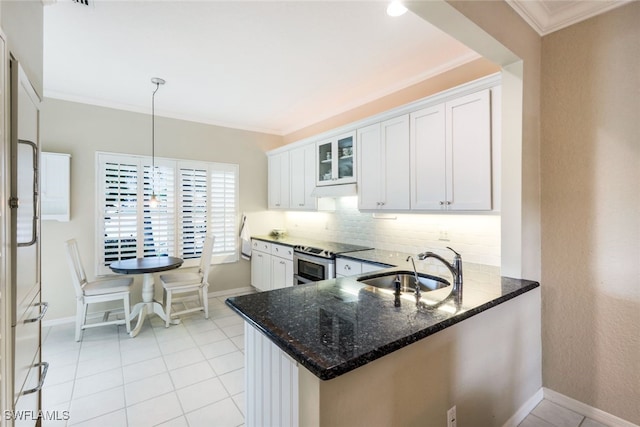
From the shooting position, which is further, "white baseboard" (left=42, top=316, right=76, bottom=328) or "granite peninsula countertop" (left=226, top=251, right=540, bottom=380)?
"white baseboard" (left=42, top=316, right=76, bottom=328)

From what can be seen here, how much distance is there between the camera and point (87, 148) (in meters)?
3.63

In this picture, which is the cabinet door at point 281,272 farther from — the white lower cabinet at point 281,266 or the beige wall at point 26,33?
the beige wall at point 26,33

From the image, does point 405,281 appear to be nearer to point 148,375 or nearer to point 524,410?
point 524,410

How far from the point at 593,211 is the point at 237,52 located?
3.00 metres

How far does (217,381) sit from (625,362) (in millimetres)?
2906

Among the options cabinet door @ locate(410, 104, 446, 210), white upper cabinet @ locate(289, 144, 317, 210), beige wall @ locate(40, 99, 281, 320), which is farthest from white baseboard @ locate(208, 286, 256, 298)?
cabinet door @ locate(410, 104, 446, 210)

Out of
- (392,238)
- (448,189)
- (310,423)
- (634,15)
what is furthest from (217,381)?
(634,15)

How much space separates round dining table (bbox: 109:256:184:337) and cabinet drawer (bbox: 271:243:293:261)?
4.04 feet

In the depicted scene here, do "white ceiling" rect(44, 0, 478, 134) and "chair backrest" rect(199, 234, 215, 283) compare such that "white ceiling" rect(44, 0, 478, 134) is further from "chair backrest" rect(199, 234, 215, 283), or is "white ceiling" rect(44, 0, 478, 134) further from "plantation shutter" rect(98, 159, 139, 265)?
"chair backrest" rect(199, 234, 215, 283)

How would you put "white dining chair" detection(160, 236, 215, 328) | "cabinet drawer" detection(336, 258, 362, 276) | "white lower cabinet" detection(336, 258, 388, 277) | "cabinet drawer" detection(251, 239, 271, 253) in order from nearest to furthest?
"white lower cabinet" detection(336, 258, 388, 277), "cabinet drawer" detection(336, 258, 362, 276), "white dining chair" detection(160, 236, 215, 328), "cabinet drawer" detection(251, 239, 271, 253)

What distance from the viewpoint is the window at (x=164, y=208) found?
3.74 meters

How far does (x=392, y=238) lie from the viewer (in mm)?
3303

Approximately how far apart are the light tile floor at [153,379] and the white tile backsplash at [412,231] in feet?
4.01

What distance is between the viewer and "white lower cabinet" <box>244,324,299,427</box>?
1.15 metres
